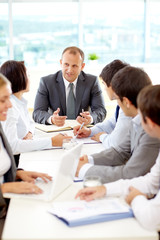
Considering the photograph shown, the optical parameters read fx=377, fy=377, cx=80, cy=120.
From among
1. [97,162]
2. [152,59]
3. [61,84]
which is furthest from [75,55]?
[152,59]

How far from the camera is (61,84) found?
388cm

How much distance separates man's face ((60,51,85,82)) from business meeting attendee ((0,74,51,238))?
71.9 inches

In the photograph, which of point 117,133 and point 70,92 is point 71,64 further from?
point 117,133

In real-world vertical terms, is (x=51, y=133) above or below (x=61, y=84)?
below

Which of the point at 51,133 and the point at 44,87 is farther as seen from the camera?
the point at 44,87

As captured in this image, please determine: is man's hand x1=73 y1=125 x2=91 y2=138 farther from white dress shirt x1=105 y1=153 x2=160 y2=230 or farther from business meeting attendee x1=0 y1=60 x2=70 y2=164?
white dress shirt x1=105 y1=153 x2=160 y2=230


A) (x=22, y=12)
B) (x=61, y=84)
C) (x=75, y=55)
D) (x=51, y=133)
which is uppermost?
(x=22, y=12)

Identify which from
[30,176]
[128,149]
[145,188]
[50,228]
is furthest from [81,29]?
[50,228]

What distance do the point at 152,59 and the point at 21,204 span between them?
7307 mm

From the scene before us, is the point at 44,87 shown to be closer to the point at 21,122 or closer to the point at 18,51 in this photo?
the point at 21,122

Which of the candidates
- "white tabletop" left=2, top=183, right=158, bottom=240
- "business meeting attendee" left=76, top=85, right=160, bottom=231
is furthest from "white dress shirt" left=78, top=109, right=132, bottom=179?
"white tabletop" left=2, top=183, right=158, bottom=240

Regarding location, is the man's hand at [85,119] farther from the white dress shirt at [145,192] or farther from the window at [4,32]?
the window at [4,32]

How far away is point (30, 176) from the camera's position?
195cm

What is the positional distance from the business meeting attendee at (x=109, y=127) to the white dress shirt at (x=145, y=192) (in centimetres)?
60
